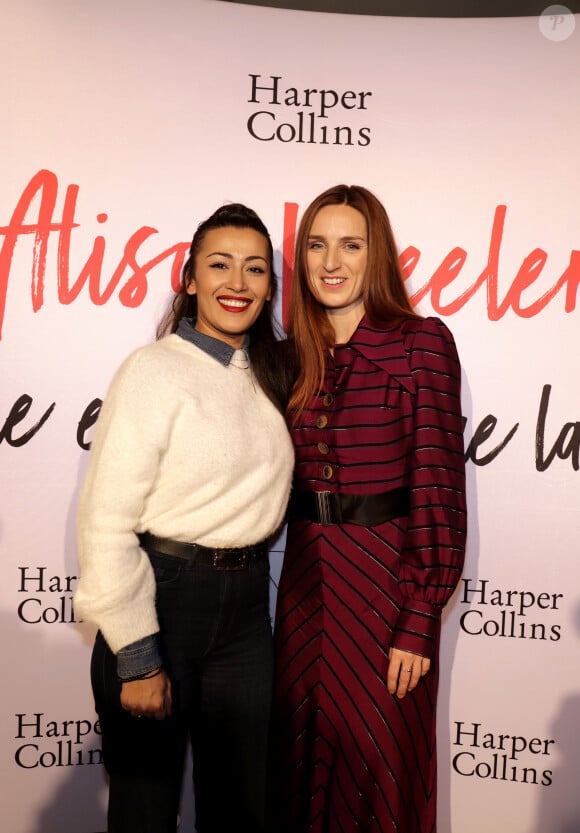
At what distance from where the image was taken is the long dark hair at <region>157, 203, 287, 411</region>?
1.89 meters

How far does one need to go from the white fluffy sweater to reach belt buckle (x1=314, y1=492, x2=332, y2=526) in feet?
0.30

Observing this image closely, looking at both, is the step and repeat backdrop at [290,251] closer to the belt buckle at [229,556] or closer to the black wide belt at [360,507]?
the black wide belt at [360,507]

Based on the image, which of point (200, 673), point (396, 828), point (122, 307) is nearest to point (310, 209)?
point (122, 307)

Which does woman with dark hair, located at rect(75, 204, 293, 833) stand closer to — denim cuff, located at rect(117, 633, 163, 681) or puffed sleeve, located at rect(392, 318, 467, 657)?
denim cuff, located at rect(117, 633, 163, 681)

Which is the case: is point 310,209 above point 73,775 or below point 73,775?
above

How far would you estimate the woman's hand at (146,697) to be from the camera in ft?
5.21

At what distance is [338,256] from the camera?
1.95 m

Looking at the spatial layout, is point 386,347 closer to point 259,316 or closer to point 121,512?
point 259,316

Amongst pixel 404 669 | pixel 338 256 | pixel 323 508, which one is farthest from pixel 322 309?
pixel 404 669

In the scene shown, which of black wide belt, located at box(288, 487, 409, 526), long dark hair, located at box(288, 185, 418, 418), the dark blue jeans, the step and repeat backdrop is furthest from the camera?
the step and repeat backdrop

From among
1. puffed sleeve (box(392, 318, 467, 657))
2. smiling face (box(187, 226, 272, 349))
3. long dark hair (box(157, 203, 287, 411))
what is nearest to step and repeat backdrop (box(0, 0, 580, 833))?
long dark hair (box(157, 203, 287, 411))

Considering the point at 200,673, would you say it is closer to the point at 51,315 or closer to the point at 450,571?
the point at 450,571

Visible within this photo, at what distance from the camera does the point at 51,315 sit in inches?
91.5

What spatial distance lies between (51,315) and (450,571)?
4.98 ft
